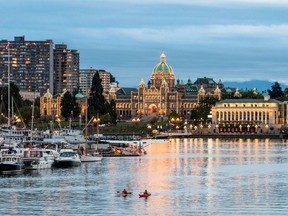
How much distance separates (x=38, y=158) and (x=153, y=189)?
720 inches

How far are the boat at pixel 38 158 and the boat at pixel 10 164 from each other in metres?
2.91

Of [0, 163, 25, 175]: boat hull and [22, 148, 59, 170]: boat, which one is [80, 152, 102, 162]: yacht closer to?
[22, 148, 59, 170]: boat

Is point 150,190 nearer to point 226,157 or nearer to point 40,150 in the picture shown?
point 40,150

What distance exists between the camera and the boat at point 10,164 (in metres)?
79.0

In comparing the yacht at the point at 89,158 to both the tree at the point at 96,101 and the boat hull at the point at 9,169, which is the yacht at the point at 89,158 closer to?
the boat hull at the point at 9,169

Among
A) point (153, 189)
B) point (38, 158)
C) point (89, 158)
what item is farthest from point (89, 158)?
point (153, 189)

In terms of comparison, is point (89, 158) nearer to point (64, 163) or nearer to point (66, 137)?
point (64, 163)

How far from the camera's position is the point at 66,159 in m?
88.2

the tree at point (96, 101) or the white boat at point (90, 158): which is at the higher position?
the tree at point (96, 101)

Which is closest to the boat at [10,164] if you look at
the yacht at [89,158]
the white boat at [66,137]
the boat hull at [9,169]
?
the boat hull at [9,169]

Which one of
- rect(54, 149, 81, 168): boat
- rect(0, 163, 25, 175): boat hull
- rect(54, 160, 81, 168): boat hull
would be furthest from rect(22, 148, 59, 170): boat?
rect(0, 163, 25, 175): boat hull

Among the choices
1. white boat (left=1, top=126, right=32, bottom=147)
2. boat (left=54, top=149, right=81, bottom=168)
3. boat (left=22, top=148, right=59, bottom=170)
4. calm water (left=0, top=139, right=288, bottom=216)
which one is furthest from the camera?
white boat (left=1, top=126, right=32, bottom=147)

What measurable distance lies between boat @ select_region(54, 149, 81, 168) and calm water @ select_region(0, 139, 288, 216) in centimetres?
90

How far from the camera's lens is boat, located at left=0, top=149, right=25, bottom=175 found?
79000 mm
